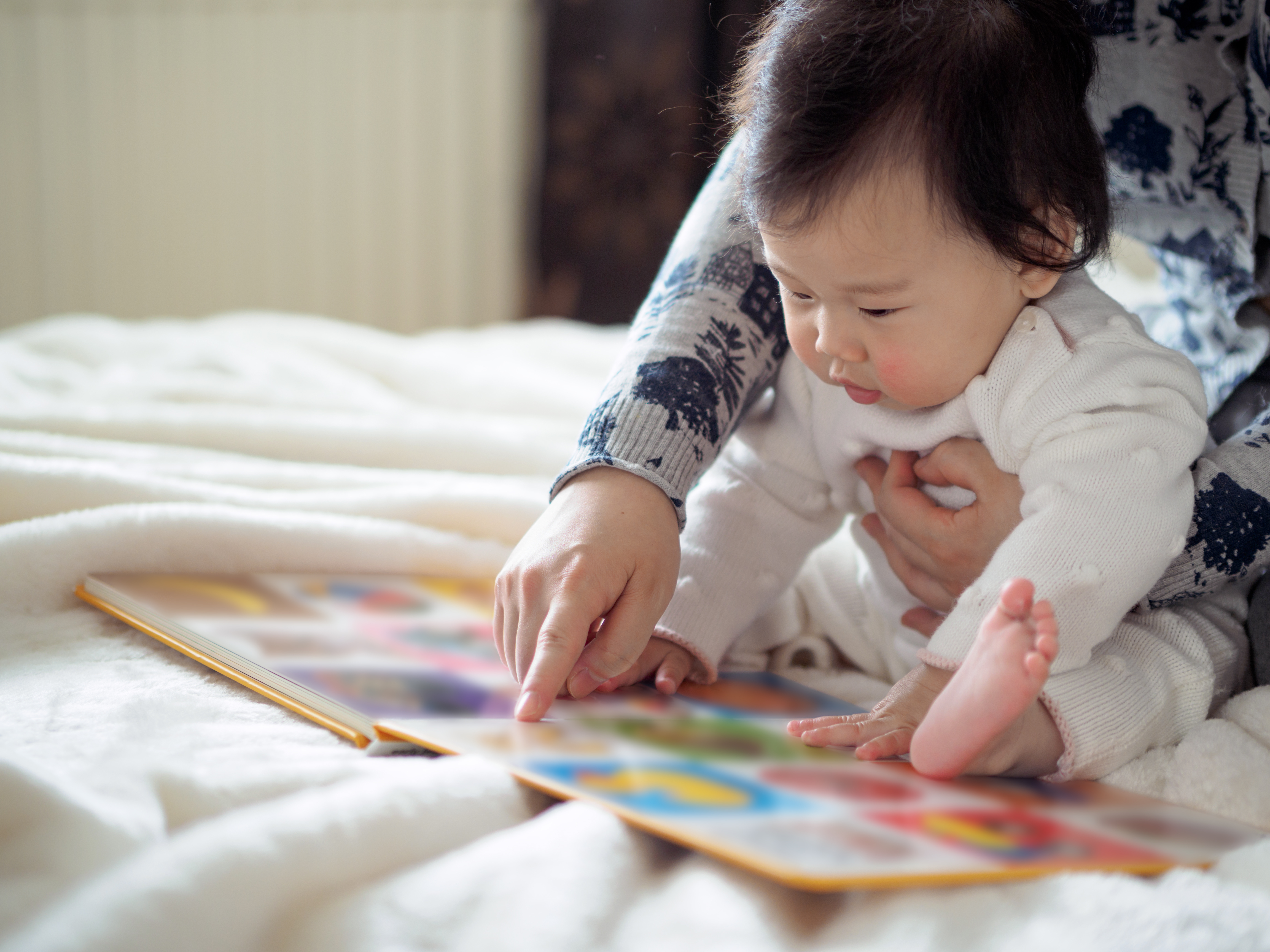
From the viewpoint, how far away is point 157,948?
1.12 feet

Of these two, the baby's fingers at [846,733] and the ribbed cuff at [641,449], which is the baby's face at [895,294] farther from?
the baby's fingers at [846,733]

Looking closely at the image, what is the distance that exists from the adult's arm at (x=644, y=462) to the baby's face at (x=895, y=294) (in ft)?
0.27

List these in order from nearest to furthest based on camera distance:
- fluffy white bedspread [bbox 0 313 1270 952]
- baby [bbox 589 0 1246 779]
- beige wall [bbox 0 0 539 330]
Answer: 1. fluffy white bedspread [bbox 0 313 1270 952]
2. baby [bbox 589 0 1246 779]
3. beige wall [bbox 0 0 539 330]

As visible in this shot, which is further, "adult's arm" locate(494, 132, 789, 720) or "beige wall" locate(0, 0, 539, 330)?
"beige wall" locate(0, 0, 539, 330)

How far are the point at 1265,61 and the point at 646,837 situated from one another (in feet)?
2.12

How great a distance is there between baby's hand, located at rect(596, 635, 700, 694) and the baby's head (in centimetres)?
20

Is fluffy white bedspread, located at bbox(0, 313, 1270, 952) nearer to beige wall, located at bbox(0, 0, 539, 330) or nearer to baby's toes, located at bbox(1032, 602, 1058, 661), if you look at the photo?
baby's toes, located at bbox(1032, 602, 1058, 661)

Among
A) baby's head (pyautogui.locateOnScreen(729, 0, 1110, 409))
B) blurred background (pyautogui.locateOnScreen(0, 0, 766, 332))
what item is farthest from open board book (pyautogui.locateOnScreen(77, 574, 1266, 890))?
blurred background (pyautogui.locateOnScreen(0, 0, 766, 332))

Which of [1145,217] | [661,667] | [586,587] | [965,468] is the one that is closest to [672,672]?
[661,667]

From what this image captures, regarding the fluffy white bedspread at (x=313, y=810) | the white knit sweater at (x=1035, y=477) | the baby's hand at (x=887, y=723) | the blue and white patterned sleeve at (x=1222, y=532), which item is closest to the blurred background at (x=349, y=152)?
the fluffy white bedspread at (x=313, y=810)

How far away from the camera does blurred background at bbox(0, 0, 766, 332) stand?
97.5 inches

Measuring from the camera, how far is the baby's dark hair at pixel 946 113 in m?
0.60

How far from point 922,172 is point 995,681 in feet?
0.91

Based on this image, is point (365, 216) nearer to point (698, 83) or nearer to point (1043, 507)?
point (698, 83)
